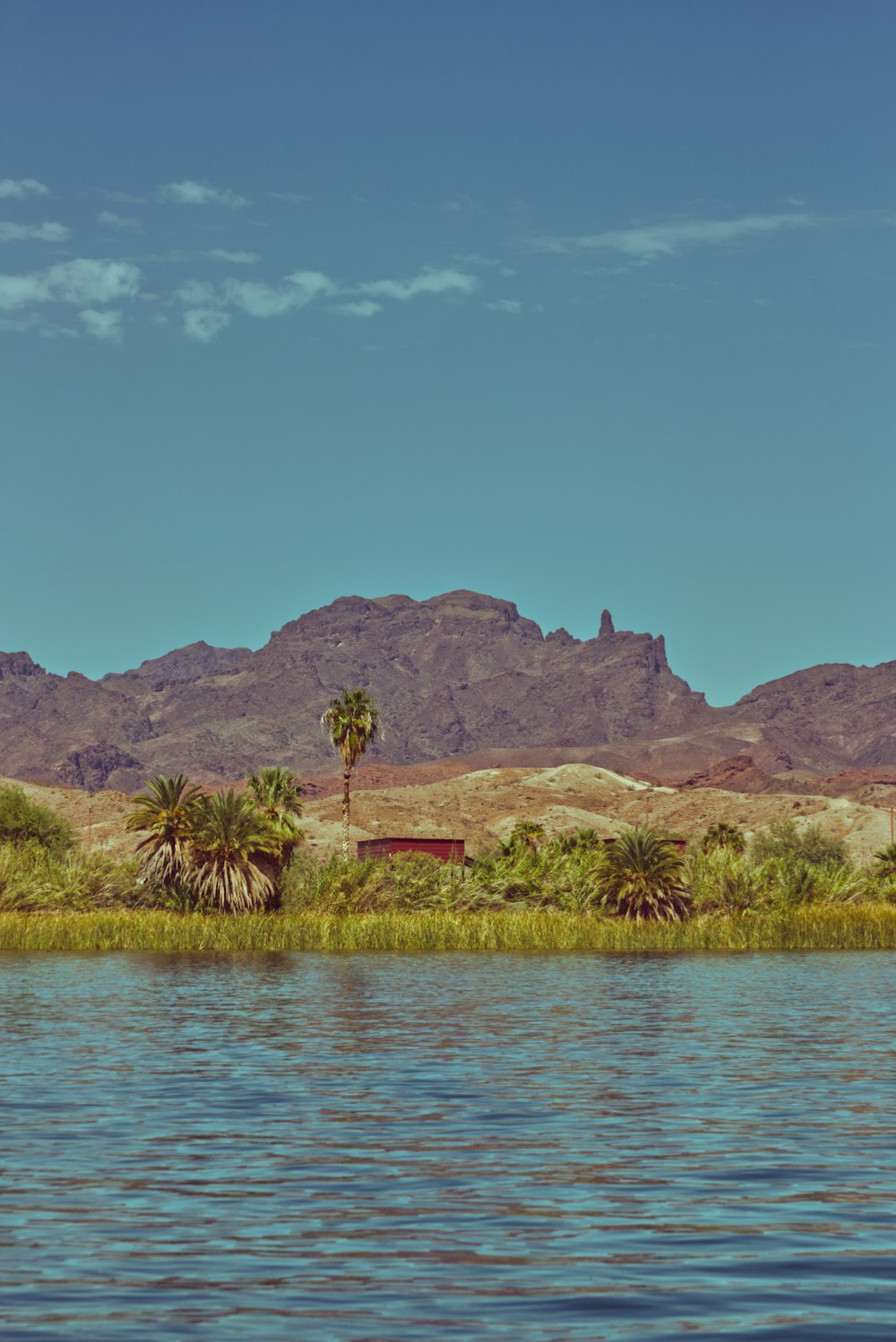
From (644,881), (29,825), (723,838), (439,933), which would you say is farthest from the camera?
(723,838)

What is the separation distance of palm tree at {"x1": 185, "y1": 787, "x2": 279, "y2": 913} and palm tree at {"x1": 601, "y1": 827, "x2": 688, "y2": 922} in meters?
17.5

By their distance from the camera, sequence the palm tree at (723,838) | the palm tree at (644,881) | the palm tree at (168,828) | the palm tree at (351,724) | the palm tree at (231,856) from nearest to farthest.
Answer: the palm tree at (644,881), the palm tree at (231,856), the palm tree at (168,828), the palm tree at (351,724), the palm tree at (723,838)

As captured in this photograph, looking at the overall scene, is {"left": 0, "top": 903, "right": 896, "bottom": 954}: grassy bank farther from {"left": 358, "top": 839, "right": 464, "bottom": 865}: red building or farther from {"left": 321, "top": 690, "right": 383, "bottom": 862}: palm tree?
{"left": 358, "top": 839, "right": 464, "bottom": 865}: red building

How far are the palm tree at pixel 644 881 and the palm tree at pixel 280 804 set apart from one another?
17.2m

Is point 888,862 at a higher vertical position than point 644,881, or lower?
higher

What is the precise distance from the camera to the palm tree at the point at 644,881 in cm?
7838

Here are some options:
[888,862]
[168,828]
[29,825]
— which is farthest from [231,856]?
[888,862]

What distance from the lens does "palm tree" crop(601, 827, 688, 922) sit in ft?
257

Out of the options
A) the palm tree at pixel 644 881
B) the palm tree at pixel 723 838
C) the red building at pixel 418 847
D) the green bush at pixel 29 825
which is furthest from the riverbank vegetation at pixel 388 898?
the palm tree at pixel 723 838

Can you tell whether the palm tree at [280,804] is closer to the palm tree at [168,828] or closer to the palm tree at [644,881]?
the palm tree at [168,828]

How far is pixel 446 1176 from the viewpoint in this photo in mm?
16719

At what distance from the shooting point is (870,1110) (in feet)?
71.2

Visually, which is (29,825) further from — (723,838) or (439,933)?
(439,933)

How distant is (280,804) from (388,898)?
14195mm
